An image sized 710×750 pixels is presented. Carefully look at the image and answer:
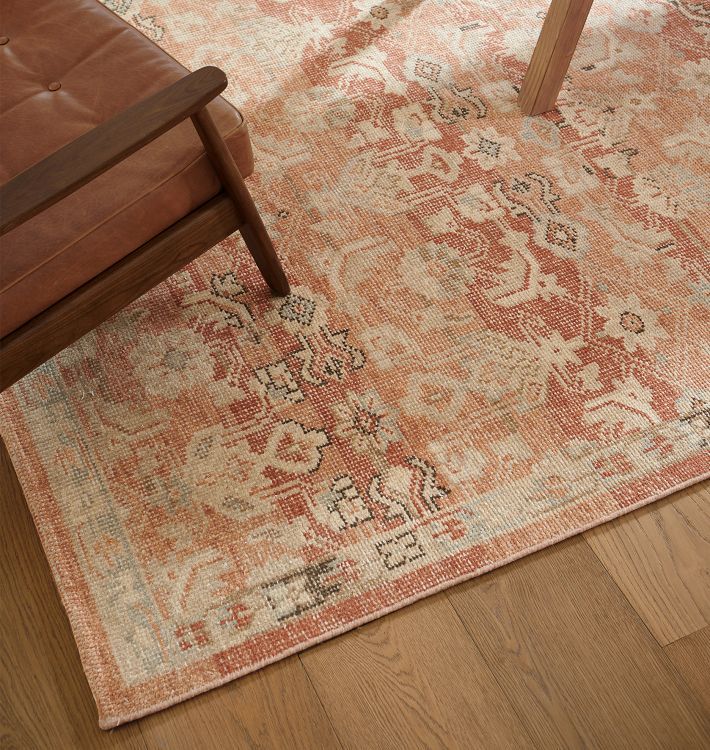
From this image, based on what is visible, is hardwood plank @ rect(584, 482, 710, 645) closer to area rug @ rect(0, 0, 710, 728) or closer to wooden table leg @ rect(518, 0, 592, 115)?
area rug @ rect(0, 0, 710, 728)

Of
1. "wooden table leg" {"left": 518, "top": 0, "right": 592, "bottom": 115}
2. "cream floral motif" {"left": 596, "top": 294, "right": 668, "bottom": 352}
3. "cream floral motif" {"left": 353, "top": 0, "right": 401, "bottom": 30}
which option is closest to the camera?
"cream floral motif" {"left": 596, "top": 294, "right": 668, "bottom": 352}

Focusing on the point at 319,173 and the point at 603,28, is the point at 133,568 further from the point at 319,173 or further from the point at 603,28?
the point at 603,28

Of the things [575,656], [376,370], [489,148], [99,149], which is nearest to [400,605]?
[575,656]

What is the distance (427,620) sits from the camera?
46.8 inches

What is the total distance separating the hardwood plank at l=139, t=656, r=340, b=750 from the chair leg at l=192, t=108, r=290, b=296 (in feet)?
2.41

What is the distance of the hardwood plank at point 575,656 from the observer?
3.63 feet

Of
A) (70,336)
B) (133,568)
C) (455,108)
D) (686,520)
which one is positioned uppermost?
(70,336)

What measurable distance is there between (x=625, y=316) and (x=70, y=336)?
3.50ft

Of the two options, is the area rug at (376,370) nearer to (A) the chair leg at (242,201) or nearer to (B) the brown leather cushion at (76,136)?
(A) the chair leg at (242,201)

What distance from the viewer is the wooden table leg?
1537 mm

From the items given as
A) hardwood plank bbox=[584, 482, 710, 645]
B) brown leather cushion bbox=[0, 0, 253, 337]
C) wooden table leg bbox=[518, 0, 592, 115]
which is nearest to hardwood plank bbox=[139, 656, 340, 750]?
hardwood plank bbox=[584, 482, 710, 645]

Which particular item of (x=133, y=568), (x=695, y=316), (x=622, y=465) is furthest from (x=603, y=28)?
(x=133, y=568)

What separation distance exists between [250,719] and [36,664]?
0.37 meters

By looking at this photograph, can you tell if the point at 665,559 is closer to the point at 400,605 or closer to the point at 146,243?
the point at 400,605
